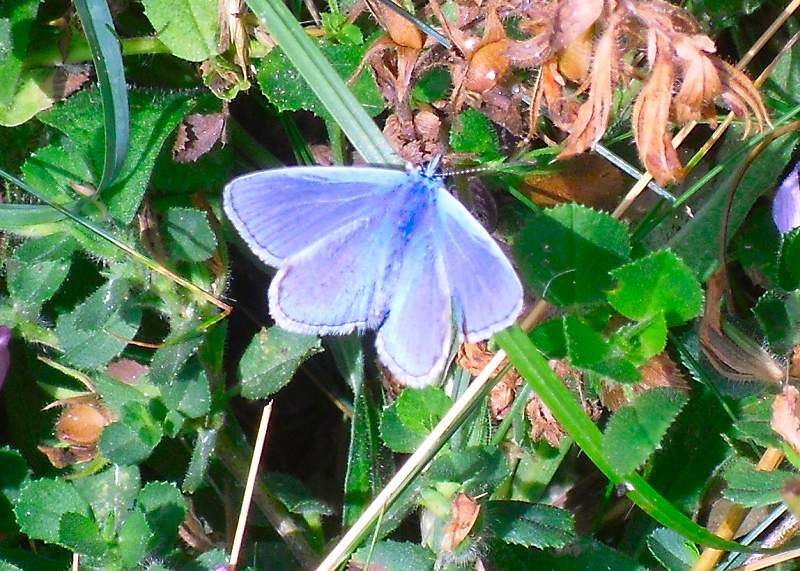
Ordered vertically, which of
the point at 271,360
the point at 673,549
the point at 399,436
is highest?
the point at 673,549

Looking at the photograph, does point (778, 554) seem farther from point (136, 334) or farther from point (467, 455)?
point (136, 334)

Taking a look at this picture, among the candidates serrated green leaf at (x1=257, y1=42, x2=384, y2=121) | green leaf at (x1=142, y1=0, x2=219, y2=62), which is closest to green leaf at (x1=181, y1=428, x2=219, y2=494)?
serrated green leaf at (x1=257, y1=42, x2=384, y2=121)

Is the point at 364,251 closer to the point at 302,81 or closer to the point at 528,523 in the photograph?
the point at 302,81

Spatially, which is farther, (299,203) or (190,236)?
(190,236)

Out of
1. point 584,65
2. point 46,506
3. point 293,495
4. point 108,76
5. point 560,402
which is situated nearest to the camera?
point 560,402

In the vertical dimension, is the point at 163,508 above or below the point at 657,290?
below

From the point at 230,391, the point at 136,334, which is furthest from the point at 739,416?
the point at 136,334

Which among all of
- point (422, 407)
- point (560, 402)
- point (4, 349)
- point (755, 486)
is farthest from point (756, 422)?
point (4, 349)
